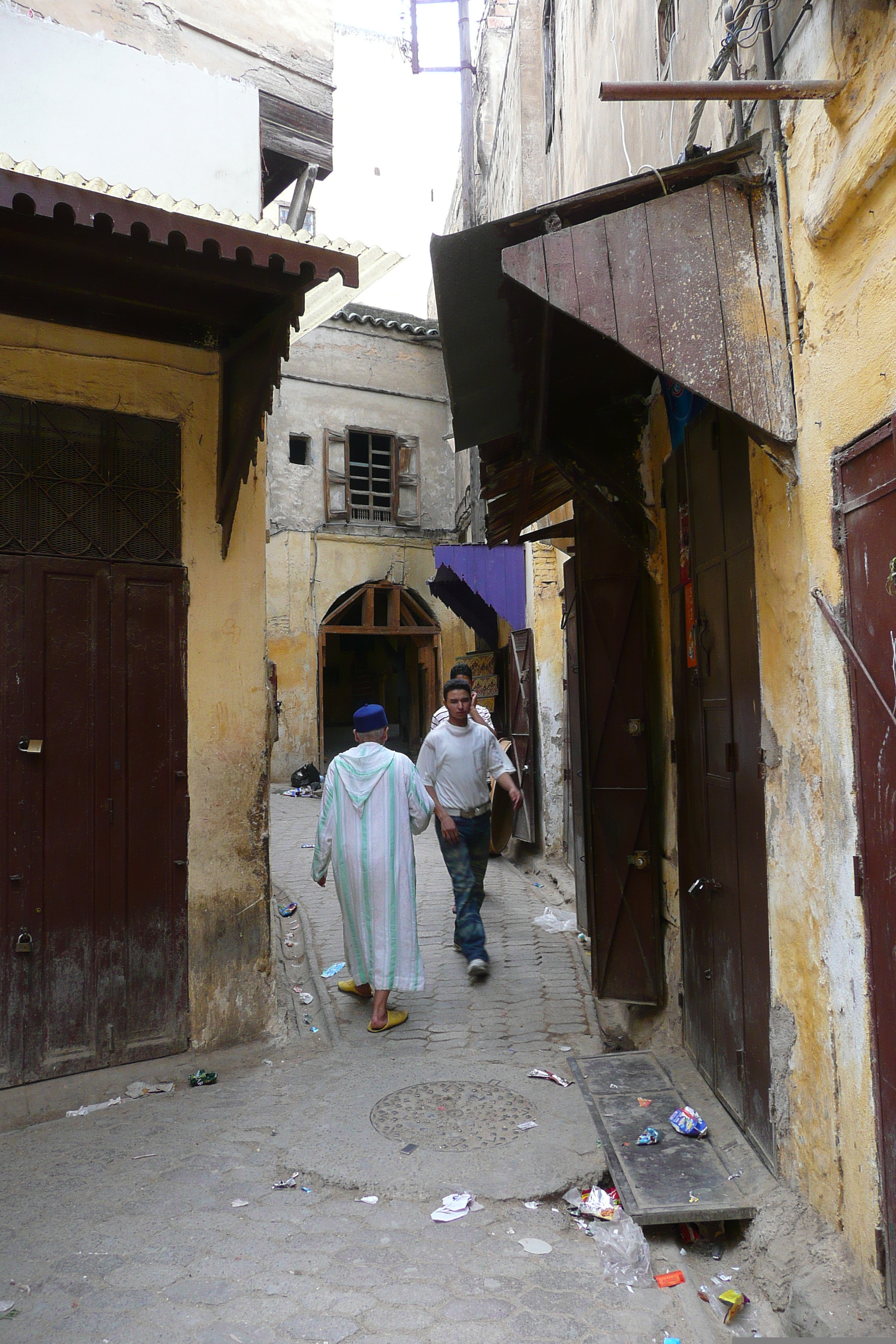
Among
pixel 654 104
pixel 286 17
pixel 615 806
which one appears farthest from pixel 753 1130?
pixel 286 17

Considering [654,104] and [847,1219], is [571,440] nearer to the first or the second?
[654,104]

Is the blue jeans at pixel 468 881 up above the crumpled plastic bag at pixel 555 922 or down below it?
above

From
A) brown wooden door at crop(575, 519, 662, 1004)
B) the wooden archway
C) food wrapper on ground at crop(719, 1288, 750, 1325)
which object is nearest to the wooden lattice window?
brown wooden door at crop(575, 519, 662, 1004)

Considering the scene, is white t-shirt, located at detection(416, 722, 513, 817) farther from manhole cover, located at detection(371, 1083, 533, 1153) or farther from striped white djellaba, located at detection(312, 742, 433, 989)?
manhole cover, located at detection(371, 1083, 533, 1153)

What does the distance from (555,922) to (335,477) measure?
444 inches

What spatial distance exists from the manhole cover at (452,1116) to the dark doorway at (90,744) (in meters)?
1.27

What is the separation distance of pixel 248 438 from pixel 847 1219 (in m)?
4.00

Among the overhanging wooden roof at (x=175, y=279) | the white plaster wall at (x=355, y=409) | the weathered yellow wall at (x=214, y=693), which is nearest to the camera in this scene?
the overhanging wooden roof at (x=175, y=279)

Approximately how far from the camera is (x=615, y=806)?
507 cm

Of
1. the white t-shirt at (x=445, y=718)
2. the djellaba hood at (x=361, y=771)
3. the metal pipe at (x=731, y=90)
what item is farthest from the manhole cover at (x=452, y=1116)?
the metal pipe at (x=731, y=90)

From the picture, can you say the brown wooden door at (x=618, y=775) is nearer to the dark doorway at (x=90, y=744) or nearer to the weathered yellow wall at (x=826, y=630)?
the weathered yellow wall at (x=826, y=630)

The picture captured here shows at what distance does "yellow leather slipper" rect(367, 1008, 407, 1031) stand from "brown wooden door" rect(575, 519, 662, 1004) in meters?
1.12

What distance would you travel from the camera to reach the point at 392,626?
16.9 m

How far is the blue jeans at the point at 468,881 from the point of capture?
598cm
